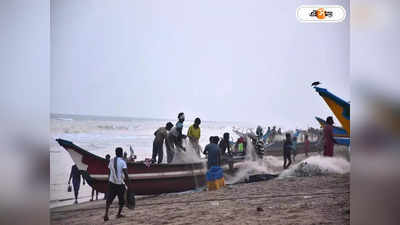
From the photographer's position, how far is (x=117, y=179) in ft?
9.51

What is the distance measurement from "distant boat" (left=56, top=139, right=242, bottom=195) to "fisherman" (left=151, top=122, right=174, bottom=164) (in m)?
0.07

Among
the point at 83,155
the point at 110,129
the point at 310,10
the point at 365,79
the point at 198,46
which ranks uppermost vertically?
the point at 310,10

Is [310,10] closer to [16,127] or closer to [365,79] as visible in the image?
[365,79]

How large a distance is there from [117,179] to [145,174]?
21 centimetres

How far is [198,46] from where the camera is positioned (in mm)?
3002

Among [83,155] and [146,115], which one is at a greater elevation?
[146,115]

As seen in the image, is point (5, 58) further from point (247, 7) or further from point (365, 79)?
point (365, 79)


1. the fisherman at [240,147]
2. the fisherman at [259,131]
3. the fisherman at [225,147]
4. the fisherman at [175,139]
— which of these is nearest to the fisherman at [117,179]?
the fisherman at [175,139]

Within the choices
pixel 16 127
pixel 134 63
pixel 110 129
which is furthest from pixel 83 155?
pixel 134 63

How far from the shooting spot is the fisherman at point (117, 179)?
2.89m

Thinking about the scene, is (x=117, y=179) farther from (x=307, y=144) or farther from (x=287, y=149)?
(x=307, y=144)

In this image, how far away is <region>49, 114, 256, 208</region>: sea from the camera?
2887 mm

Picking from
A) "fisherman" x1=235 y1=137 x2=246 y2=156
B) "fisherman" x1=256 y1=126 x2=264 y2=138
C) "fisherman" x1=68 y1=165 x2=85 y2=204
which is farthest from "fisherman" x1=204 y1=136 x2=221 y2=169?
"fisherman" x1=68 y1=165 x2=85 y2=204

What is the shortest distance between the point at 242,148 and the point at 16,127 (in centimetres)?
169
